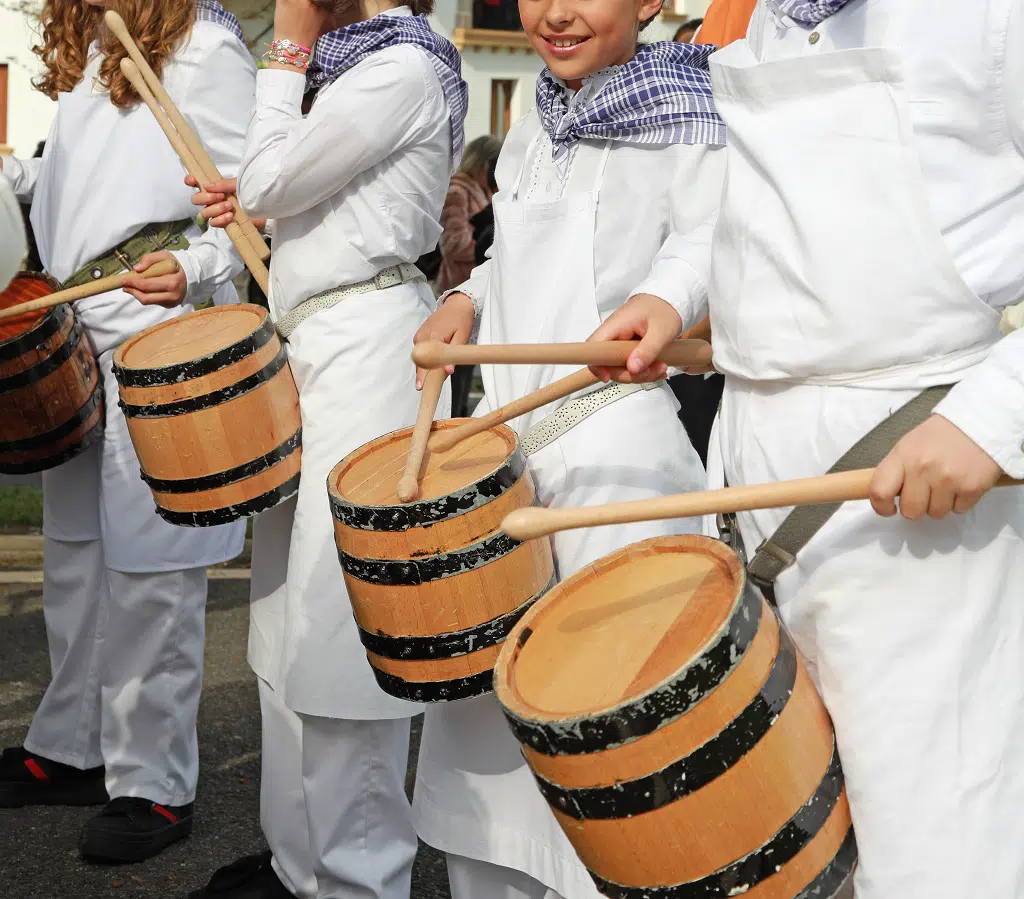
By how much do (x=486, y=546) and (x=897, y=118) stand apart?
0.86 meters

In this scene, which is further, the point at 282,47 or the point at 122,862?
the point at 122,862

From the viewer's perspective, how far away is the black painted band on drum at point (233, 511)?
9.48ft

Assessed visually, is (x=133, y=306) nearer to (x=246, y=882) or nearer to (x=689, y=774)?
(x=246, y=882)

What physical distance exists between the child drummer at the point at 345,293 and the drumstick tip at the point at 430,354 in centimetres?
104

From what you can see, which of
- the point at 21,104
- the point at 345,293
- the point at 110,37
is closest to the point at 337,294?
the point at 345,293

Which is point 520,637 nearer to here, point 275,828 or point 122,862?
point 275,828

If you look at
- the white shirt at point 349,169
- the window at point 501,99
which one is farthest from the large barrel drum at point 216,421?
the window at point 501,99

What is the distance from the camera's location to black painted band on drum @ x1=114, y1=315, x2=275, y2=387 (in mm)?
2791

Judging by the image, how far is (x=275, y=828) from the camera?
128 inches

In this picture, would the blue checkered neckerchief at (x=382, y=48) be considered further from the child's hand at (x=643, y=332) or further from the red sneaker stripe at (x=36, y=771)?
the red sneaker stripe at (x=36, y=771)

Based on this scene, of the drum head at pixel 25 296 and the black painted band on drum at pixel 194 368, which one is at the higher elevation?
the black painted band on drum at pixel 194 368

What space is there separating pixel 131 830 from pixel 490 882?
5.00 feet

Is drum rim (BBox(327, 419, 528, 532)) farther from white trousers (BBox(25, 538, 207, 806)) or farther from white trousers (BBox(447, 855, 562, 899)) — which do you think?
white trousers (BBox(25, 538, 207, 806))

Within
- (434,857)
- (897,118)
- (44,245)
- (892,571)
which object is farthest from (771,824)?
(44,245)
